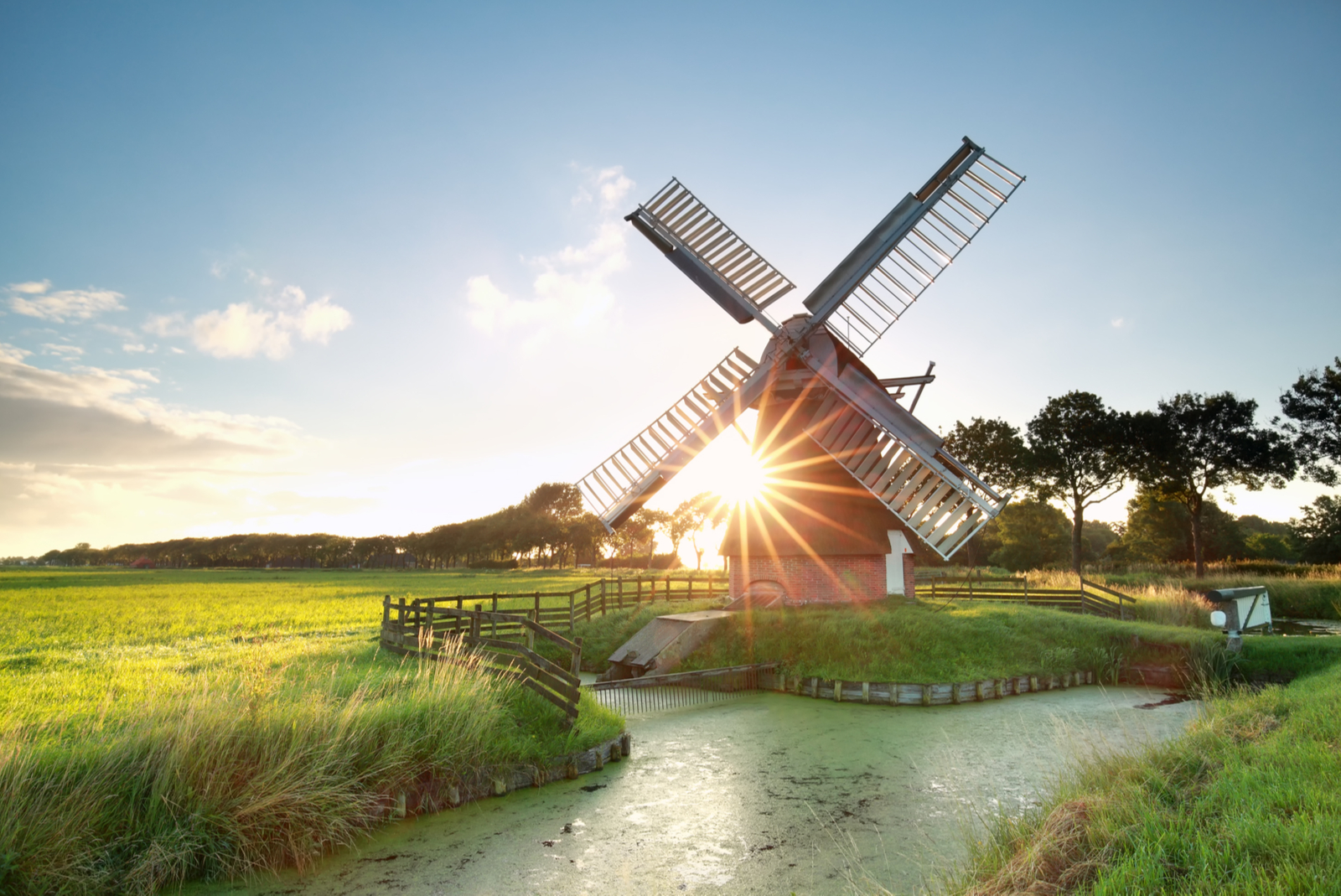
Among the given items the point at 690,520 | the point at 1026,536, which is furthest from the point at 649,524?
the point at 1026,536

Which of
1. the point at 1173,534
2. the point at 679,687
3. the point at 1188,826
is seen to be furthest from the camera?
the point at 1173,534

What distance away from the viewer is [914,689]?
1184 cm

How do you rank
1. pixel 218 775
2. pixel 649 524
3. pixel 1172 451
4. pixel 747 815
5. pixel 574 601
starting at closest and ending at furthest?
pixel 218 775, pixel 747 815, pixel 574 601, pixel 1172 451, pixel 649 524

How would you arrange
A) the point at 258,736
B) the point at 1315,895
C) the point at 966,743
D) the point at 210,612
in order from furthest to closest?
1. the point at 210,612
2. the point at 966,743
3. the point at 258,736
4. the point at 1315,895

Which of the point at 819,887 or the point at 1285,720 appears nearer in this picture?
the point at 819,887

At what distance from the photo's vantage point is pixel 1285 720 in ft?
22.0

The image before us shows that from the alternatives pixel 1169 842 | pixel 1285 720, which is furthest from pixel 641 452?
pixel 1169 842

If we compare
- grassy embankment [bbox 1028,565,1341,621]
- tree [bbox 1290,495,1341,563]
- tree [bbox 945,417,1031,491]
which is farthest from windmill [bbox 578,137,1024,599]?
tree [bbox 1290,495,1341,563]

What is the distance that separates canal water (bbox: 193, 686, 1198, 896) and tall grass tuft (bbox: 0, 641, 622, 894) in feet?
1.15

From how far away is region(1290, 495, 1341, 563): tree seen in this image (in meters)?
33.3

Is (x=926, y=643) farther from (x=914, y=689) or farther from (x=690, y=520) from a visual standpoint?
(x=690, y=520)

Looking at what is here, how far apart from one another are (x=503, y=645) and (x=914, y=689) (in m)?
7.09

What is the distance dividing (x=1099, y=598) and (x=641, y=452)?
14.2 meters

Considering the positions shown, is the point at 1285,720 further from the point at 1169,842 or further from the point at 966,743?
the point at 1169,842
